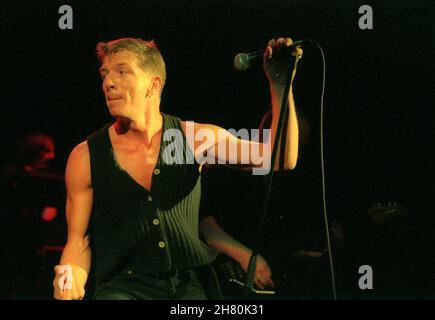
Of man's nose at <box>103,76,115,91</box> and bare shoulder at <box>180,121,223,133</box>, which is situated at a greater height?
man's nose at <box>103,76,115,91</box>

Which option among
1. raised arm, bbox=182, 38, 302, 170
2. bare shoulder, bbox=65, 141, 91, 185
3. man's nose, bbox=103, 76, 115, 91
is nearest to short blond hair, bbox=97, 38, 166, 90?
man's nose, bbox=103, 76, 115, 91

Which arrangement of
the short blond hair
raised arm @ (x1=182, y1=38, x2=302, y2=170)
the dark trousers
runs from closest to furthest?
the dark trousers
raised arm @ (x1=182, y1=38, x2=302, y2=170)
the short blond hair

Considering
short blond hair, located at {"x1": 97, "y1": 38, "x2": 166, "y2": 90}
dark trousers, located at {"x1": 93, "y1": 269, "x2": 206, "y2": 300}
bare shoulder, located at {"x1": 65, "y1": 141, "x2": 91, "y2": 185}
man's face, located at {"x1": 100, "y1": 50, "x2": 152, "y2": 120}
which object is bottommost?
dark trousers, located at {"x1": 93, "y1": 269, "x2": 206, "y2": 300}

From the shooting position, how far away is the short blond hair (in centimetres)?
272

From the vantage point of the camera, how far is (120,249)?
2.53m

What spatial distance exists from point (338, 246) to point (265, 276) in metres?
0.39

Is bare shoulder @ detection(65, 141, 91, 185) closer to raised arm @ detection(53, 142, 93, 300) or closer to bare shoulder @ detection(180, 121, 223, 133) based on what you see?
raised arm @ detection(53, 142, 93, 300)

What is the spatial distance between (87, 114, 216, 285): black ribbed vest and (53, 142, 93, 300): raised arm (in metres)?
0.03

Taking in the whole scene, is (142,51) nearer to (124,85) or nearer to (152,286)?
(124,85)

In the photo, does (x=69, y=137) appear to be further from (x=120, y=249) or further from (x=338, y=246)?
(x=338, y=246)

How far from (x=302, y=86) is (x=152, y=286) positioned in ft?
3.79

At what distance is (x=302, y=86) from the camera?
114 inches

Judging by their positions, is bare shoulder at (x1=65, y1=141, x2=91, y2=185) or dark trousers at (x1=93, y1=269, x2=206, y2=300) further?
bare shoulder at (x1=65, y1=141, x2=91, y2=185)
